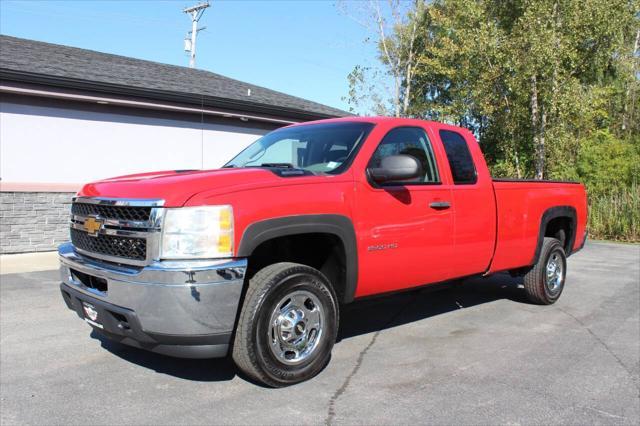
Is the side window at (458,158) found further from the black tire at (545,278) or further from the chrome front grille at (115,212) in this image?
the chrome front grille at (115,212)

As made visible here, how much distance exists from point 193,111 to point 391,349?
9.39m

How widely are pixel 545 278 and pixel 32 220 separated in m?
9.23

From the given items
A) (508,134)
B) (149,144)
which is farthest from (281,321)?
(508,134)

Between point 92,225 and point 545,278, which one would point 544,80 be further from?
point 92,225

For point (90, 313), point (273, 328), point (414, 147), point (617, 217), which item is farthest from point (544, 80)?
point (90, 313)

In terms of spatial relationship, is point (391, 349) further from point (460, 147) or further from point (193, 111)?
point (193, 111)

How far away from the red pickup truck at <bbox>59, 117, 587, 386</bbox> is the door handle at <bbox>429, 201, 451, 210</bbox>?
2 cm

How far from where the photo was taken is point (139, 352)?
4.60 meters

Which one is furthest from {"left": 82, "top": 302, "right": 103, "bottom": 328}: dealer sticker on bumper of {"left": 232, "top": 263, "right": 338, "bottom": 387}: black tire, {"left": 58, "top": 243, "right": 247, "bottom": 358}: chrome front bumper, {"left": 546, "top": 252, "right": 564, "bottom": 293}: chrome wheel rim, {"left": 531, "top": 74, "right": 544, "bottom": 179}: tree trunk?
{"left": 531, "top": 74, "right": 544, "bottom": 179}: tree trunk

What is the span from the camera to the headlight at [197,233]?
11.1 ft

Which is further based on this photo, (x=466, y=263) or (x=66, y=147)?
(x=66, y=147)

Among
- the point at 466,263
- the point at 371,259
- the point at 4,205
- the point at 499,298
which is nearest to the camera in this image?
the point at 371,259

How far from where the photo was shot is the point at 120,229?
3.63 metres

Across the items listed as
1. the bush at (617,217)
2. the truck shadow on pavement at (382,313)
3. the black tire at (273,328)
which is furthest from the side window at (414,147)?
the bush at (617,217)
